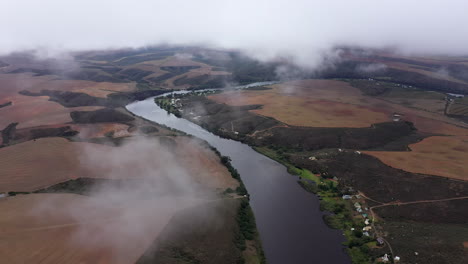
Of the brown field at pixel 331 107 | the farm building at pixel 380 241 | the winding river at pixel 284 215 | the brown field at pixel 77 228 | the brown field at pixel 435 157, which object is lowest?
the winding river at pixel 284 215

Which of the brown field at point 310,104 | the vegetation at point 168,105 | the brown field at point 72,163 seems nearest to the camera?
the brown field at point 72,163

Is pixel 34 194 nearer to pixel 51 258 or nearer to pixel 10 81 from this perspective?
pixel 51 258

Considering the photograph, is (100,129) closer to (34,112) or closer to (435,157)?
(34,112)

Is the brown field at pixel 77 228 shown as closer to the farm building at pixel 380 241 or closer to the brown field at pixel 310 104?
the farm building at pixel 380 241

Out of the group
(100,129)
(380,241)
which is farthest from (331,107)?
(100,129)

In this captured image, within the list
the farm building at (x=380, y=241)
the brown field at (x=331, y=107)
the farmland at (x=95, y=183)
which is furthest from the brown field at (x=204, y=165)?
the brown field at (x=331, y=107)

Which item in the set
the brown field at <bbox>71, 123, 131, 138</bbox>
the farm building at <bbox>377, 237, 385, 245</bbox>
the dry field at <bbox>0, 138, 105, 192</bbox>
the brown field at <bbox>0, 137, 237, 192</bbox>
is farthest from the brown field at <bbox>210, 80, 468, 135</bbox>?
the dry field at <bbox>0, 138, 105, 192</bbox>
